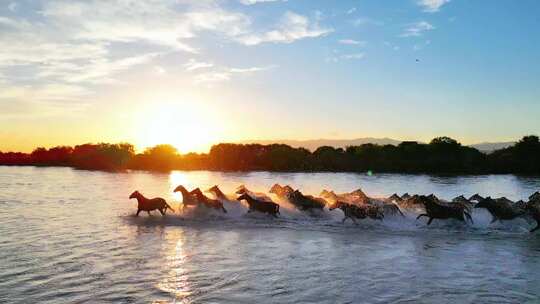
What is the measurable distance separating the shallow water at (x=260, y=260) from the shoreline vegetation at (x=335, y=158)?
294 ft

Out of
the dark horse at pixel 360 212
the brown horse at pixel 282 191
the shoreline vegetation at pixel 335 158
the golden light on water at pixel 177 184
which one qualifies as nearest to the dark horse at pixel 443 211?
the dark horse at pixel 360 212

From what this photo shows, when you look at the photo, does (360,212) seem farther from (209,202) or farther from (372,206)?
(209,202)

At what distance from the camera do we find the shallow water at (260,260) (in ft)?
45.1

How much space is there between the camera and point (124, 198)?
135ft

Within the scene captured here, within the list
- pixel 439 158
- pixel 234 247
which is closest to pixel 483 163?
pixel 439 158

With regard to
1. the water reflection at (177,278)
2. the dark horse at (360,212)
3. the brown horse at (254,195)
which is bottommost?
the water reflection at (177,278)

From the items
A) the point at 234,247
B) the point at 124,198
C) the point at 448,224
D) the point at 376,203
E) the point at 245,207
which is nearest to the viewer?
the point at 234,247

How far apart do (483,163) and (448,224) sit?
96.2m

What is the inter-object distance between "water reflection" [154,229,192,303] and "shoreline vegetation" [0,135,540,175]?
329 feet

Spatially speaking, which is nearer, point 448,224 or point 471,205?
point 448,224

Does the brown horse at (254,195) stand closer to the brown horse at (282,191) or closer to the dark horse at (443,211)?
the brown horse at (282,191)

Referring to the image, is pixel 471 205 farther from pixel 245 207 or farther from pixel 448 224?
pixel 245 207

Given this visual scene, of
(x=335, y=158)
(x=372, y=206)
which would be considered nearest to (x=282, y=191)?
(x=372, y=206)

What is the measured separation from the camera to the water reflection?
1345 centimetres
